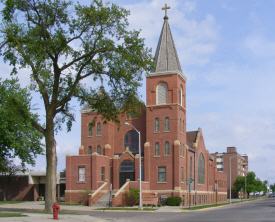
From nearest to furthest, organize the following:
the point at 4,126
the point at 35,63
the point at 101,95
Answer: the point at 35,63, the point at 101,95, the point at 4,126

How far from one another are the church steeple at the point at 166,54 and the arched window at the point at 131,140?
856cm

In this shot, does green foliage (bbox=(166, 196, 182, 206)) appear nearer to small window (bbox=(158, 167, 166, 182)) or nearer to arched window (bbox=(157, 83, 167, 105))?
small window (bbox=(158, 167, 166, 182))

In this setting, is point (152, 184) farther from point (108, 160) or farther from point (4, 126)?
point (4, 126)

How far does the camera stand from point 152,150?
4784 cm

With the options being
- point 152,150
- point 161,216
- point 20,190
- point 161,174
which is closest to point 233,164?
point 20,190

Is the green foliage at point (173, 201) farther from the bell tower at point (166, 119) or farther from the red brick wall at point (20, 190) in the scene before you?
the red brick wall at point (20, 190)

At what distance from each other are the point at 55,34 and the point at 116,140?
91.8ft

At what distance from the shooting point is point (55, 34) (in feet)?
83.7

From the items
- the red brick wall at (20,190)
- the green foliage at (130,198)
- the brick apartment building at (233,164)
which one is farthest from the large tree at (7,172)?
the brick apartment building at (233,164)

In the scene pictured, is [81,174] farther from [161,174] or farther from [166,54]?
[166,54]

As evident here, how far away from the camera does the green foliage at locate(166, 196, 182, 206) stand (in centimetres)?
4441

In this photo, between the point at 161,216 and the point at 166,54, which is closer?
the point at 161,216

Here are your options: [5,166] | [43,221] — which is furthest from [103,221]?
[5,166]

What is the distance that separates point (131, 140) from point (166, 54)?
1176cm
